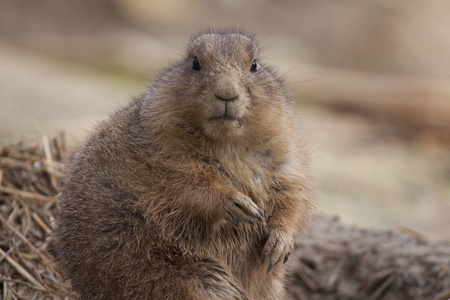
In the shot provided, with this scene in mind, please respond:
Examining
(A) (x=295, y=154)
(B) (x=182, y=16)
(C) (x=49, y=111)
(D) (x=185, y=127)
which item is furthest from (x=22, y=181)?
(B) (x=182, y=16)

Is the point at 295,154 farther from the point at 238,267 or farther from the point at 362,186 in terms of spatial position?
the point at 362,186

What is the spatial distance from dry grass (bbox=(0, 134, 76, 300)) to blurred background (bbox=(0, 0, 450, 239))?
44cm

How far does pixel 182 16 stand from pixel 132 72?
4.13 metres

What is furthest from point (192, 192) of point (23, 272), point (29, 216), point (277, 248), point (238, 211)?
point (29, 216)

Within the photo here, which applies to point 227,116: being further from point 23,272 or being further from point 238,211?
point 23,272

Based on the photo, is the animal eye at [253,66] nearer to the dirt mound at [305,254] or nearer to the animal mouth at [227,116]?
the animal mouth at [227,116]

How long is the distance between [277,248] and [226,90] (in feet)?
3.72

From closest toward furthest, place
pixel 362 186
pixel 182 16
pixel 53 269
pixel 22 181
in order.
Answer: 1. pixel 53 269
2. pixel 22 181
3. pixel 362 186
4. pixel 182 16

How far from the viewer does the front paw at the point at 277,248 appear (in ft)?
12.9

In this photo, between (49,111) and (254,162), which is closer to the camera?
(254,162)

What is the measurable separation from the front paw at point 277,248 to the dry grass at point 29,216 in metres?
1.68

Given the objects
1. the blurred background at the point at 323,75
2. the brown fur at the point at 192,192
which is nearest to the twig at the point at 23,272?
the brown fur at the point at 192,192

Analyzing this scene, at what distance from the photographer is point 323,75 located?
14930mm

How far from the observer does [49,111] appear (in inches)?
449
